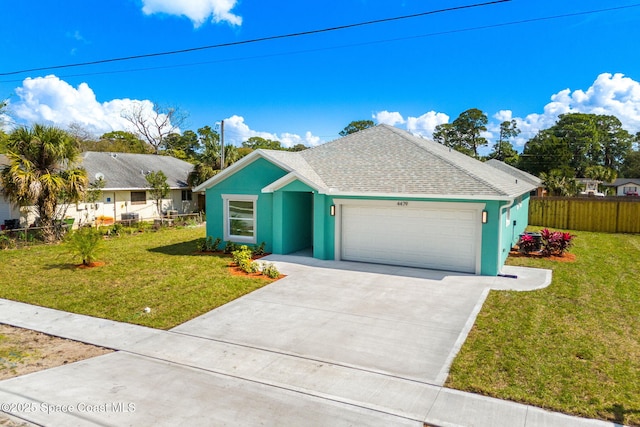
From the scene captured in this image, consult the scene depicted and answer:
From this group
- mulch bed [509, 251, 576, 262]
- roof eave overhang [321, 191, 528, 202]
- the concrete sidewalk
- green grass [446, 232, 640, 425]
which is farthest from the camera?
mulch bed [509, 251, 576, 262]

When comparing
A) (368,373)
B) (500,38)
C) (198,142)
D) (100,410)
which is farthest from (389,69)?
(198,142)

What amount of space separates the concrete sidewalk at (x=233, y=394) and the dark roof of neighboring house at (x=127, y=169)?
19.9 metres

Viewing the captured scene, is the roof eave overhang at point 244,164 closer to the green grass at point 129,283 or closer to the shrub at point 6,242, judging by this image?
the green grass at point 129,283

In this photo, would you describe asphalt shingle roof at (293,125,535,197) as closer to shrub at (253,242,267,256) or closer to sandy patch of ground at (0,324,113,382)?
shrub at (253,242,267,256)

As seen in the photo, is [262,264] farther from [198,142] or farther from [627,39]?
[198,142]

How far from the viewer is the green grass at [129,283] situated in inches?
358

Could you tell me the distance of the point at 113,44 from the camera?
2002cm

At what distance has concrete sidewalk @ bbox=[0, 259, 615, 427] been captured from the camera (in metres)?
4.85

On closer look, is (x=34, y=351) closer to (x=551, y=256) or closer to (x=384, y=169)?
(x=384, y=169)

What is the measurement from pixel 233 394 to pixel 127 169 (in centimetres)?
2541

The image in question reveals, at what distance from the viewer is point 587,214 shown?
2250 cm

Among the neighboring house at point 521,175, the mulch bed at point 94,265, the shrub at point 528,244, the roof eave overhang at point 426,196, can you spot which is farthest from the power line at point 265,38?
the neighboring house at point 521,175

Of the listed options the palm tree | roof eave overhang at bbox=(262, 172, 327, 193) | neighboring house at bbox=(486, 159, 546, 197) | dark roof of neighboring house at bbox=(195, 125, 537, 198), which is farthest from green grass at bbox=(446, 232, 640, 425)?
neighboring house at bbox=(486, 159, 546, 197)

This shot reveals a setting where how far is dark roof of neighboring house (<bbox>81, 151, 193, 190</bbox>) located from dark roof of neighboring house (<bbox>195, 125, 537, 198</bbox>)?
11873mm
